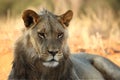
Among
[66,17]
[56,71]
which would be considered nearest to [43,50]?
[56,71]

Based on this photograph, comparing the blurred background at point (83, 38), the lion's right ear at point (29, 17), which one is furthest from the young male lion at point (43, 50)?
the blurred background at point (83, 38)

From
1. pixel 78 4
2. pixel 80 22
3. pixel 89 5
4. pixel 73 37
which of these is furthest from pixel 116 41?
pixel 89 5

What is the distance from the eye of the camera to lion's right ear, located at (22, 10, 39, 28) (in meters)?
9.05

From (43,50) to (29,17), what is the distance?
2.19 feet

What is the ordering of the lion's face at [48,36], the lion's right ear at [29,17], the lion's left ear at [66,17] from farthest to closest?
the lion's left ear at [66,17], the lion's right ear at [29,17], the lion's face at [48,36]

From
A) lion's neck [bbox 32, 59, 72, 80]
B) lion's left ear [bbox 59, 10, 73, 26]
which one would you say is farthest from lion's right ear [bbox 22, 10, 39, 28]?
lion's neck [bbox 32, 59, 72, 80]

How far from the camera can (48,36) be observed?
8.83 m

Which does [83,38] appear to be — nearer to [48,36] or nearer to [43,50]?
[48,36]

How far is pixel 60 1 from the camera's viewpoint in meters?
23.9

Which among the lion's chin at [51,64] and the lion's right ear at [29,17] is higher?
the lion's right ear at [29,17]

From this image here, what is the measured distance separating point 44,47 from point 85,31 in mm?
8193

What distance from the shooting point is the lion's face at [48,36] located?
8680mm

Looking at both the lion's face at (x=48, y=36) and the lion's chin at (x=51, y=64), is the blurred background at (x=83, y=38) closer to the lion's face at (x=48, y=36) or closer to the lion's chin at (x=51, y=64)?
the lion's face at (x=48, y=36)

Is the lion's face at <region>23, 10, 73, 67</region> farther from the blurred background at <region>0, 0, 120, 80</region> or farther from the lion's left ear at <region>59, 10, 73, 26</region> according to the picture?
the blurred background at <region>0, 0, 120, 80</region>
